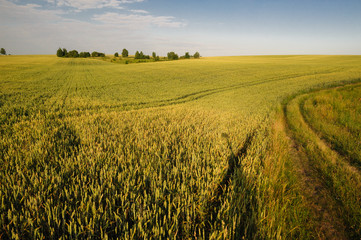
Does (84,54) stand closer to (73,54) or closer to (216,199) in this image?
(73,54)

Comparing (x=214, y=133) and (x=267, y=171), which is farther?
(x=214, y=133)

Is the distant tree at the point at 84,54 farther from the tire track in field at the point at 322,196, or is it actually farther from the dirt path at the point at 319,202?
the dirt path at the point at 319,202

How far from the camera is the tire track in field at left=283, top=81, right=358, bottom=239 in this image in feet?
8.79

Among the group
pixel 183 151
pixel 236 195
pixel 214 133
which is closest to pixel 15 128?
pixel 183 151

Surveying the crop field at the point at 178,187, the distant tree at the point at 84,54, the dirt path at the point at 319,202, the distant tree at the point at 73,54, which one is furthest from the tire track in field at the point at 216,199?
the distant tree at the point at 84,54

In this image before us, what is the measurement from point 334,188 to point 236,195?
2.62m

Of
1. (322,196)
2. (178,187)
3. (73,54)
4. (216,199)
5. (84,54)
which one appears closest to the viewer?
(178,187)

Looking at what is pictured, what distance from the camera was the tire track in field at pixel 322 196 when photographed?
8.79 feet

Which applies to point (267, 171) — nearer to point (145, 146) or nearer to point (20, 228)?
point (145, 146)

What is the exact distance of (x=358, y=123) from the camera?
727cm

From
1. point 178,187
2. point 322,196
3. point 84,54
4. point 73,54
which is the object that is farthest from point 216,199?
point 84,54

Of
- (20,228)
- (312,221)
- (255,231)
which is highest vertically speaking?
(20,228)

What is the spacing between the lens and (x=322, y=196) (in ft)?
11.4

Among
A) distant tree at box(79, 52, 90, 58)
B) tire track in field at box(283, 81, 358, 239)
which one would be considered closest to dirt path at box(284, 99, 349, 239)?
tire track in field at box(283, 81, 358, 239)
